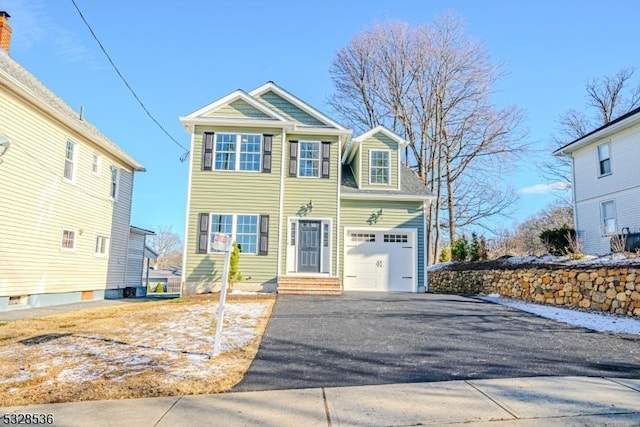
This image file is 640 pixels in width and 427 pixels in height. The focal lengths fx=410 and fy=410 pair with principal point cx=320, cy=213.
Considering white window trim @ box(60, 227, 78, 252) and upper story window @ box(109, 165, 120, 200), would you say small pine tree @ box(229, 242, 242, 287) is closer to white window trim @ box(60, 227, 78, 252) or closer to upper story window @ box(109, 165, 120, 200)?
white window trim @ box(60, 227, 78, 252)

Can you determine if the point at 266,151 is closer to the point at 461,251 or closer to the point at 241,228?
the point at 241,228

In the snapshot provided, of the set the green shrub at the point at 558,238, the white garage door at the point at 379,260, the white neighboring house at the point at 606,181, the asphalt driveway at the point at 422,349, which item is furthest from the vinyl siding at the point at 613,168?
the asphalt driveway at the point at 422,349

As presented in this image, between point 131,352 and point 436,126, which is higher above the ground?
point 436,126

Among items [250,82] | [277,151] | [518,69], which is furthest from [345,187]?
[518,69]

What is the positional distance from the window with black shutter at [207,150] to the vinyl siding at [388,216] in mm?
4716

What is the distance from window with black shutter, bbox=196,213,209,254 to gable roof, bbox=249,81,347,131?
A: 449 cm

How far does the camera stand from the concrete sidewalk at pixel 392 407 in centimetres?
344

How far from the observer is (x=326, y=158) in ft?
45.6

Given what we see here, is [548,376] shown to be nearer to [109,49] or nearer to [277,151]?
[277,151]

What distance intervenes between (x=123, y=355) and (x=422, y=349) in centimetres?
416

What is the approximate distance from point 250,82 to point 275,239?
19.3ft

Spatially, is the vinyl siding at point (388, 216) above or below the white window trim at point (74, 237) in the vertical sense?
above

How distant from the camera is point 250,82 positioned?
14.8 m

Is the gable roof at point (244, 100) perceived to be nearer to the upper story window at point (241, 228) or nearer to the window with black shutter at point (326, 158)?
the window with black shutter at point (326, 158)
